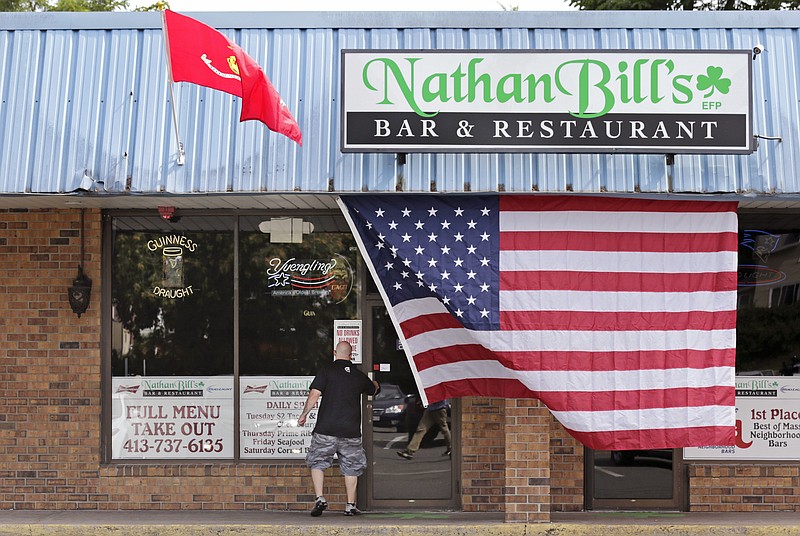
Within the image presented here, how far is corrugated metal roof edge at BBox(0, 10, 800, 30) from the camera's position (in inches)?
377

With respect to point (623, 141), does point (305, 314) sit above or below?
below

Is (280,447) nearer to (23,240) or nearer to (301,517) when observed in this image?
(301,517)

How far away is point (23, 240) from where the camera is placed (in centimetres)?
1028

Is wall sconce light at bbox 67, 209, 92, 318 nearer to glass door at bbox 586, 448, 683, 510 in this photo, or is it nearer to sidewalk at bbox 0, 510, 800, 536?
sidewalk at bbox 0, 510, 800, 536

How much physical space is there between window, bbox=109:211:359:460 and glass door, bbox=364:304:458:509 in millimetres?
478

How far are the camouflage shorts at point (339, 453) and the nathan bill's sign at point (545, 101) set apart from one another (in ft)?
9.76

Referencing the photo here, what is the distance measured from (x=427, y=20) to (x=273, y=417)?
4424 mm

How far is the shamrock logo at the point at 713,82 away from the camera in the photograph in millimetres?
8906

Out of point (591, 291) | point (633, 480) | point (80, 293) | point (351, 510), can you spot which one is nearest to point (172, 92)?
point (80, 293)

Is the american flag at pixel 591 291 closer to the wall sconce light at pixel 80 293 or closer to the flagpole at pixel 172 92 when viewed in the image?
the flagpole at pixel 172 92

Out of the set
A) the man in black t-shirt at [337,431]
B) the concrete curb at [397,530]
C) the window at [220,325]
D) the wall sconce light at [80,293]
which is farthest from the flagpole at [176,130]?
the concrete curb at [397,530]

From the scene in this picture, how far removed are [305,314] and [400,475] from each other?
1997 mm

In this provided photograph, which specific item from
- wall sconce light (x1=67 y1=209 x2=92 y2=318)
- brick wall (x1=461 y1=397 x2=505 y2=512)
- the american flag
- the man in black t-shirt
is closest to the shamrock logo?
the american flag

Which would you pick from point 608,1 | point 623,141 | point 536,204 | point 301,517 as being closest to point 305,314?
point 301,517
